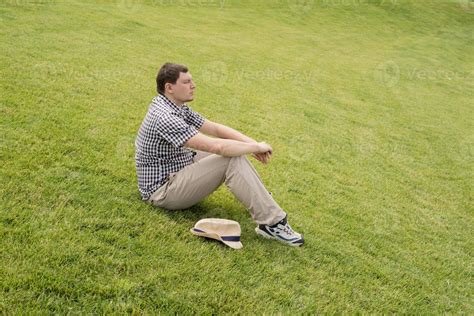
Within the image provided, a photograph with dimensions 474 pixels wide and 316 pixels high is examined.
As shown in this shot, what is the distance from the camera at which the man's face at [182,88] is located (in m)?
5.16

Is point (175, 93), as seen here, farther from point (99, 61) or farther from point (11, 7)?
point (11, 7)

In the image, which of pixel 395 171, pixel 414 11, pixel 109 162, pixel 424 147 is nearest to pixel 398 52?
pixel 414 11

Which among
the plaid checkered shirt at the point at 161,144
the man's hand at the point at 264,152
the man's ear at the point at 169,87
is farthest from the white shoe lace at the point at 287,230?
the man's ear at the point at 169,87

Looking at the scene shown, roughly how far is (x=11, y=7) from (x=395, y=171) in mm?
15090

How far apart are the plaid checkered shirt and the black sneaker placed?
120cm

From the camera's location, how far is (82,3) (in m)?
21.6

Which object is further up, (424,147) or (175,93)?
(175,93)

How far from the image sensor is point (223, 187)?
265 inches
